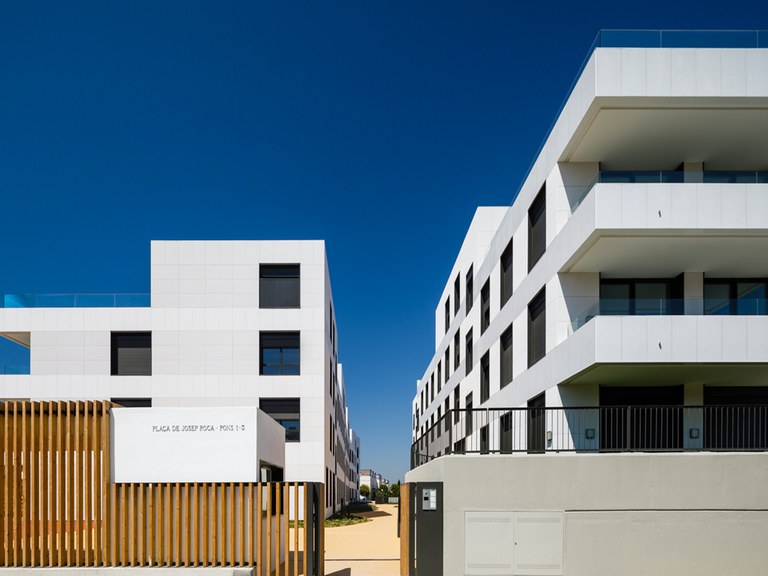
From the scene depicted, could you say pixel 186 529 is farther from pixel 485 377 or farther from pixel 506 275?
pixel 485 377

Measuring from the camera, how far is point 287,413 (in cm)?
2861

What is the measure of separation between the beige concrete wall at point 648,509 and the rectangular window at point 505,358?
9.46 m

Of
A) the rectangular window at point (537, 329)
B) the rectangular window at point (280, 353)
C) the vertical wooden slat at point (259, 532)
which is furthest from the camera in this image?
the rectangular window at point (280, 353)

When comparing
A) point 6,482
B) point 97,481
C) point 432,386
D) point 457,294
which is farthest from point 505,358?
point 432,386

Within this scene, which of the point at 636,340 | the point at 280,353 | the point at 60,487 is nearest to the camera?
the point at 60,487

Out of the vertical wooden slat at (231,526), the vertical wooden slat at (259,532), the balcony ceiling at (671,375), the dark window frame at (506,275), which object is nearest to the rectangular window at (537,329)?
the balcony ceiling at (671,375)

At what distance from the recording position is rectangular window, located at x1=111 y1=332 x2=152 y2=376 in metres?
28.8

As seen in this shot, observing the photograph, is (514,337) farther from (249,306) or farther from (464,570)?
(249,306)

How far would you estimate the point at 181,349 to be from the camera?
2841cm

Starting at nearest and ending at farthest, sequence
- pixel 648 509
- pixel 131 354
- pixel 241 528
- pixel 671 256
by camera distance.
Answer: pixel 648 509 → pixel 241 528 → pixel 671 256 → pixel 131 354

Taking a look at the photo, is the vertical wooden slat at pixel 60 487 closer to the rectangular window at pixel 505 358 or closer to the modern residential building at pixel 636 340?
the modern residential building at pixel 636 340

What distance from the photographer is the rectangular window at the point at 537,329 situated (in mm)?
17031

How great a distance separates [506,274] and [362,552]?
33.4 ft

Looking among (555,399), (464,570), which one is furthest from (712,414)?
(464,570)
